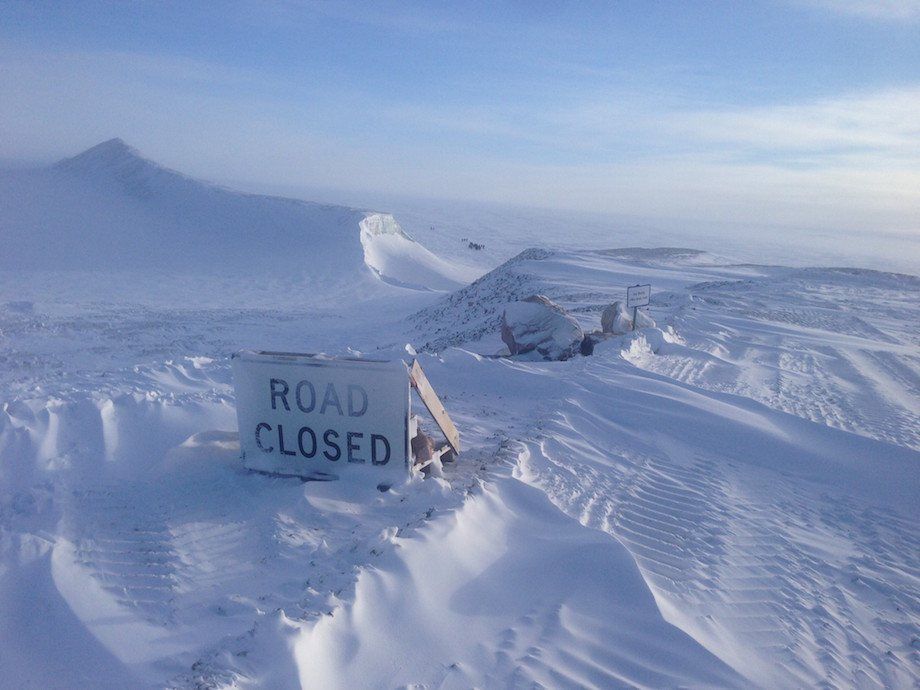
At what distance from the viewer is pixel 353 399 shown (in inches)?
187

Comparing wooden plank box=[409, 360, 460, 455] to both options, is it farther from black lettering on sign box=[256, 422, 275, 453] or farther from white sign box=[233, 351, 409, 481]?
black lettering on sign box=[256, 422, 275, 453]

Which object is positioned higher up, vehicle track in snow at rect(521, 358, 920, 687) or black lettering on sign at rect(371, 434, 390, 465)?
black lettering on sign at rect(371, 434, 390, 465)

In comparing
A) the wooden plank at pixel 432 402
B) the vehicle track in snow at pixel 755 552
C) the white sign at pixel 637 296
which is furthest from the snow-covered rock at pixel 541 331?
the wooden plank at pixel 432 402

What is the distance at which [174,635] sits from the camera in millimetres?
3156

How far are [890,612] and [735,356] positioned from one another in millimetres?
7012

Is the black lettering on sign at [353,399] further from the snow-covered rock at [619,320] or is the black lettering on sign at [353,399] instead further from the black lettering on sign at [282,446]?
the snow-covered rock at [619,320]

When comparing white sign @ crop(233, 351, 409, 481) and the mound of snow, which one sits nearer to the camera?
white sign @ crop(233, 351, 409, 481)

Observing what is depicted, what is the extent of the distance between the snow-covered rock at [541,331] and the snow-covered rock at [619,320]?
3.22ft

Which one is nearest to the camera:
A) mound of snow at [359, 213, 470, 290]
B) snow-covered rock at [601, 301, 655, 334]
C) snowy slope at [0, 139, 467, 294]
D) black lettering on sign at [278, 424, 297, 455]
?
black lettering on sign at [278, 424, 297, 455]

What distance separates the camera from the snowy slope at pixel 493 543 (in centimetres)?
310

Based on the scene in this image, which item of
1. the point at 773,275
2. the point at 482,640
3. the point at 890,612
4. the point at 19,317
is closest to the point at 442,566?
the point at 482,640

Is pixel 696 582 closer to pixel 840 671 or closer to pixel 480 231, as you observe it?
pixel 840 671

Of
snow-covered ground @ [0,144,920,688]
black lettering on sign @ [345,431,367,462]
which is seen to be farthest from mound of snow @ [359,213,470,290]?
black lettering on sign @ [345,431,367,462]

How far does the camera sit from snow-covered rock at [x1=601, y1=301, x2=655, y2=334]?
11125 mm
